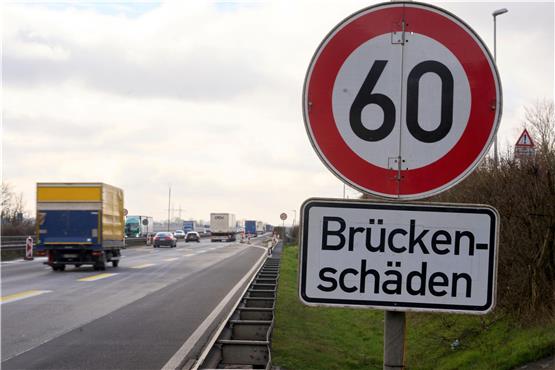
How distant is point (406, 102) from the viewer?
277 cm

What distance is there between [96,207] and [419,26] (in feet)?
96.2

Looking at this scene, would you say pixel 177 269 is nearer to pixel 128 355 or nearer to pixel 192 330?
pixel 192 330

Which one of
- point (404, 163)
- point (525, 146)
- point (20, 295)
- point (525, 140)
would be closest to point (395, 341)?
point (404, 163)

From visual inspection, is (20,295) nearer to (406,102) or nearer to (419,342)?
(419,342)

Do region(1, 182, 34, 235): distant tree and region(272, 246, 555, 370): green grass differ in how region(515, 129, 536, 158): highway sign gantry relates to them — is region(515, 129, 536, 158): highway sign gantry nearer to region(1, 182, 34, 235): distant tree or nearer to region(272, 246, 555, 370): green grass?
region(272, 246, 555, 370): green grass

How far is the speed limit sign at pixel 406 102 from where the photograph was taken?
2.78 metres

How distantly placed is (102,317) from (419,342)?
6.61 m

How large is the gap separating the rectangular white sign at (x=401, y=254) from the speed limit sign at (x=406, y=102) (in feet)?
0.35

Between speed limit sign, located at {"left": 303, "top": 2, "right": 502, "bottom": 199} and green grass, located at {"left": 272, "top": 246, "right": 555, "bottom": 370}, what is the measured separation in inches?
271

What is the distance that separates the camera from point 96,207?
30.9 m

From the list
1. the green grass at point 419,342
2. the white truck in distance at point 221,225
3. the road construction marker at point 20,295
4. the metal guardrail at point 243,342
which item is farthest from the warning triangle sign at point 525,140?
the white truck in distance at point 221,225

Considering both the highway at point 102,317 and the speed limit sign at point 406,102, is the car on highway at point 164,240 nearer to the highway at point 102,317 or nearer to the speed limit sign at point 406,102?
the highway at point 102,317

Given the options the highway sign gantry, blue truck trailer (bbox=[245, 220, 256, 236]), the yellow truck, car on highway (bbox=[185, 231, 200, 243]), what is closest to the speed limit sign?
the highway sign gantry

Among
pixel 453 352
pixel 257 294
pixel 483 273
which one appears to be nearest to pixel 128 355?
pixel 453 352
